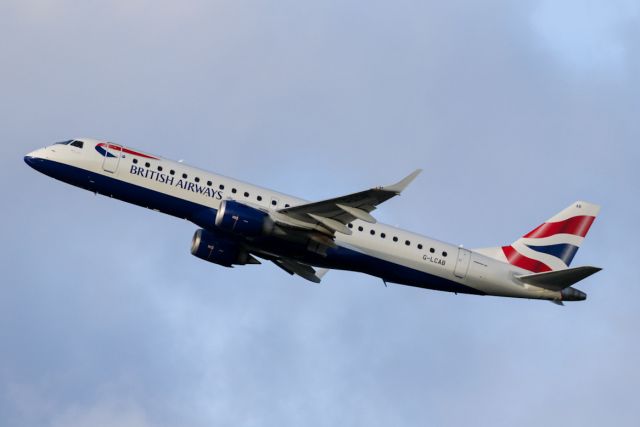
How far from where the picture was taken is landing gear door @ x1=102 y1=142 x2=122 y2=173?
6156 cm

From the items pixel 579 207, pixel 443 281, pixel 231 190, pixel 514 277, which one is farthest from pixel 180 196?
pixel 579 207

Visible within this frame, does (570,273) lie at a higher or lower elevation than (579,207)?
lower

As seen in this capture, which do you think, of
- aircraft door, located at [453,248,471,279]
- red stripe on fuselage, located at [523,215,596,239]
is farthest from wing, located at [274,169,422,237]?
red stripe on fuselage, located at [523,215,596,239]

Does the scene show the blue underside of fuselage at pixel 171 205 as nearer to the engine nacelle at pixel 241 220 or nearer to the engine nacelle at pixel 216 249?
the engine nacelle at pixel 241 220

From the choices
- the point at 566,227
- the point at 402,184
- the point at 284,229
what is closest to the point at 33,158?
the point at 284,229

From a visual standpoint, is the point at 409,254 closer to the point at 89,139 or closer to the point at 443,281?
the point at 443,281

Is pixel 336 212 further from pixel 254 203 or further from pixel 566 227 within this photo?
pixel 566 227

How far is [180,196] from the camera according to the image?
2425 inches

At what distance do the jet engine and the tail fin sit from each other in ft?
46.4

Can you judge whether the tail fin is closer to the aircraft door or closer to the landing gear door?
the aircraft door

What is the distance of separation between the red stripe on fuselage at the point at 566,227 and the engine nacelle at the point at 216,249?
56.1ft

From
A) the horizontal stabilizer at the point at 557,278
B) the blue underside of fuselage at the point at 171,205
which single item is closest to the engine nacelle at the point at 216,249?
the blue underside of fuselage at the point at 171,205

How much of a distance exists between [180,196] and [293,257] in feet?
22.9

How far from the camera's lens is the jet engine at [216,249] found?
65.0 m
